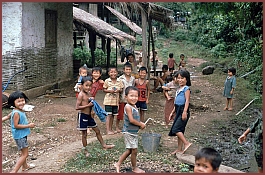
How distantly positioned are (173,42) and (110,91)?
23.6 metres

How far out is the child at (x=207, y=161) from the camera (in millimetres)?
3346

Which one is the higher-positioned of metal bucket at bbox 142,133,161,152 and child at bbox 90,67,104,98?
child at bbox 90,67,104,98

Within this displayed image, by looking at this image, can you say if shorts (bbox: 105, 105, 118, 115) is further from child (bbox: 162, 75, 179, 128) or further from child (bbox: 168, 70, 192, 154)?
child (bbox: 168, 70, 192, 154)

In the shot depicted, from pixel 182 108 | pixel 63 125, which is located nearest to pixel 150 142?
pixel 182 108

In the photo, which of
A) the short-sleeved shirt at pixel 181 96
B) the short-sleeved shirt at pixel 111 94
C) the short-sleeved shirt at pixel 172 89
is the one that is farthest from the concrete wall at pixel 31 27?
the short-sleeved shirt at pixel 181 96

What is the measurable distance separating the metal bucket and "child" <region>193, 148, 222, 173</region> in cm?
208

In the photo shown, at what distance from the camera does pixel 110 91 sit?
6.46 metres

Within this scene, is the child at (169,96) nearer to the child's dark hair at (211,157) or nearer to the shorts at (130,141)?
the shorts at (130,141)

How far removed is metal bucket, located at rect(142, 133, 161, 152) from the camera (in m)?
5.49

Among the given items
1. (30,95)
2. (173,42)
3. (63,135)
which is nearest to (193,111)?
(63,135)

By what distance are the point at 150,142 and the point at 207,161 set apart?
219cm

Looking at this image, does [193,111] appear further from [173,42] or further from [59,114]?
[173,42]

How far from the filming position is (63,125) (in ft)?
24.7

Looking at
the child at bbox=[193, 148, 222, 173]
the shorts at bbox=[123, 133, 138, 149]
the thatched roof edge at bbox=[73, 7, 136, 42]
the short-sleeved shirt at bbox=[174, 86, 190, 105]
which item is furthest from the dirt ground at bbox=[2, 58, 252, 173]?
the thatched roof edge at bbox=[73, 7, 136, 42]
